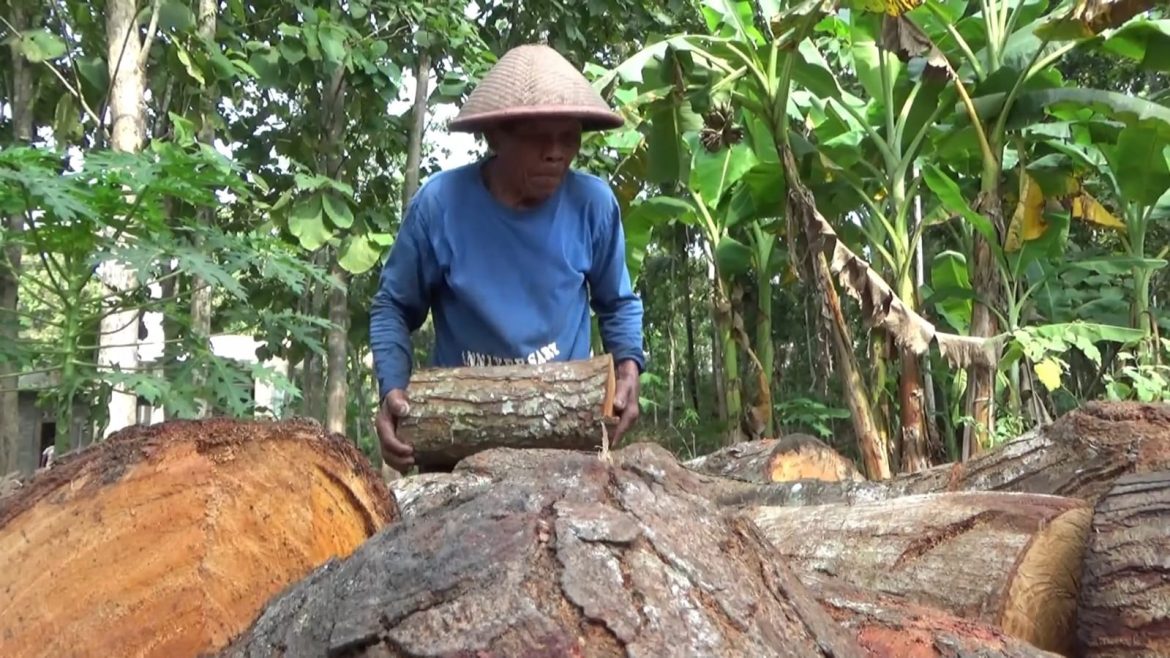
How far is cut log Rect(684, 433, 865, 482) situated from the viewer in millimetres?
3453

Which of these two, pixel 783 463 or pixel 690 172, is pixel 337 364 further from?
pixel 783 463

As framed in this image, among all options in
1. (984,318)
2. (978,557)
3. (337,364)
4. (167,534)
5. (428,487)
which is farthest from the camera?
(337,364)

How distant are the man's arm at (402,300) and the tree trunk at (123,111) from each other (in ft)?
5.70

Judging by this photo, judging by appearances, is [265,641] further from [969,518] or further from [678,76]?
[678,76]

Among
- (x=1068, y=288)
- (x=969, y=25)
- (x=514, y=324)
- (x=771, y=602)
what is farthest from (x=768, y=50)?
(x=771, y=602)

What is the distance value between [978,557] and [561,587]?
45.1 inches

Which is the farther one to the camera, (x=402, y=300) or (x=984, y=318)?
(x=984, y=318)

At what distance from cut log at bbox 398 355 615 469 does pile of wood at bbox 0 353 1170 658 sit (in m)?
0.02

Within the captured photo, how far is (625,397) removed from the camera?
2902mm

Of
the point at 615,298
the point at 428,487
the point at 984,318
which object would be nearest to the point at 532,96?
the point at 615,298

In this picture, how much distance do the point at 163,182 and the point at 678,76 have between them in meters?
3.18

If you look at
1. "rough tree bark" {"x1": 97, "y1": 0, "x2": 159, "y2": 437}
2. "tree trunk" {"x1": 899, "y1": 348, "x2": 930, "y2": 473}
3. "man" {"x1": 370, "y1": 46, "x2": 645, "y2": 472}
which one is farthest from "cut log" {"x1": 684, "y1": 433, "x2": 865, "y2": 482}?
"rough tree bark" {"x1": 97, "y1": 0, "x2": 159, "y2": 437}

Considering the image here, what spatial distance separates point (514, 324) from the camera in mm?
2869

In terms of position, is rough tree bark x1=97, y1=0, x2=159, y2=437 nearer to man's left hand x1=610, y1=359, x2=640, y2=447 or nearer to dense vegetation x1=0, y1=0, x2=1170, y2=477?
dense vegetation x1=0, y1=0, x2=1170, y2=477
